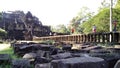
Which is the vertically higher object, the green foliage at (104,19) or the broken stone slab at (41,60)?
the green foliage at (104,19)

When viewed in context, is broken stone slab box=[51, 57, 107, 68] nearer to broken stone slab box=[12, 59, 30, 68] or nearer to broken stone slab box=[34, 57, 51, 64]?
broken stone slab box=[12, 59, 30, 68]

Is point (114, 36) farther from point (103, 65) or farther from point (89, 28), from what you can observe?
point (89, 28)

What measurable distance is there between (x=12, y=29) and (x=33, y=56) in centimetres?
4673

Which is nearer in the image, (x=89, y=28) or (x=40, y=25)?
(x=89, y=28)

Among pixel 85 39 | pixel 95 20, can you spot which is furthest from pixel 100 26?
→ pixel 85 39

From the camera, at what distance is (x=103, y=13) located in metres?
43.3

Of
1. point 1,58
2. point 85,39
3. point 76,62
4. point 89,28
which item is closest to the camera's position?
point 76,62

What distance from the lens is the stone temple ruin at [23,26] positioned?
166 feet

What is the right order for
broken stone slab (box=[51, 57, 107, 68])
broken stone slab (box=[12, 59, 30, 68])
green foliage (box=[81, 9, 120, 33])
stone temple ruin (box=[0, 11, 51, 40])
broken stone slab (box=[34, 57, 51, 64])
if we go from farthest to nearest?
stone temple ruin (box=[0, 11, 51, 40]), green foliage (box=[81, 9, 120, 33]), broken stone slab (box=[34, 57, 51, 64]), broken stone slab (box=[12, 59, 30, 68]), broken stone slab (box=[51, 57, 107, 68])

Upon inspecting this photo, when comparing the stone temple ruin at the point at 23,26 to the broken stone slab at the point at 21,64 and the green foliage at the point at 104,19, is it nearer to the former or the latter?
the green foliage at the point at 104,19

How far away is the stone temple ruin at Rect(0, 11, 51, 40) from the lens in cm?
5069

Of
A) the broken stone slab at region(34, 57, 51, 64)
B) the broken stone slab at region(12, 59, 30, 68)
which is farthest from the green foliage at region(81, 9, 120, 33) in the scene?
the broken stone slab at region(12, 59, 30, 68)

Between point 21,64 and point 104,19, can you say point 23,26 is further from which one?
point 21,64

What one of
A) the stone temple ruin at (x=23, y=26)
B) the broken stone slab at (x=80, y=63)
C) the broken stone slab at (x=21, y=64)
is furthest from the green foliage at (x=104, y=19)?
the broken stone slab at (x=80, y=63)
